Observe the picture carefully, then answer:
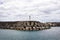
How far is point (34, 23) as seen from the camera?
141375 millimetres

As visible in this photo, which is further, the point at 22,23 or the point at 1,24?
the point at 1,24

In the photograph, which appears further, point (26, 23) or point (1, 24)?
point (1, 24)

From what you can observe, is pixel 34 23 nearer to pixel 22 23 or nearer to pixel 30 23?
pixel 30 23

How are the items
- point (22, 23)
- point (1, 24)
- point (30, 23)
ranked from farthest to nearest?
point (1, 24)
point (22, 23)
point (30, 23)

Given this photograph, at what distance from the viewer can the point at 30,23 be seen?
140m

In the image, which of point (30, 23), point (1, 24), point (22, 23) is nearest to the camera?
point (30, 23)

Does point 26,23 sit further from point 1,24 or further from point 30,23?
point 1,24

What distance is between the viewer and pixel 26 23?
143 meters

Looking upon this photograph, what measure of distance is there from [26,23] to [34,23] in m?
7.89

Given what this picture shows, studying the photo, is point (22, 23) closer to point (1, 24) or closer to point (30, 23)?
point (30, 23)

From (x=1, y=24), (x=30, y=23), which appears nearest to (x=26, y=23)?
(x=30, y=23)

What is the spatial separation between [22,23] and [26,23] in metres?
7.73

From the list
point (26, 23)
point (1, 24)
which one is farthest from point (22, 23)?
point (1, 24)
